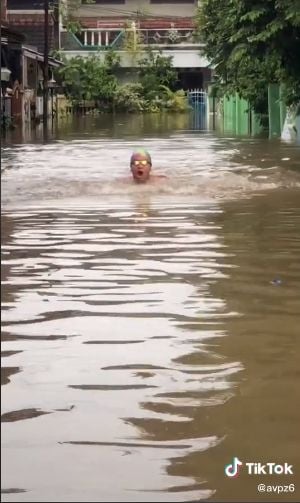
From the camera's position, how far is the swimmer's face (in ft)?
43.1

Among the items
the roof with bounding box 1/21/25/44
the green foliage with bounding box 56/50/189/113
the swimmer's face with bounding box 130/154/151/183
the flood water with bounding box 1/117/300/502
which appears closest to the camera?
the flood water with bounding box 1/117/300/502

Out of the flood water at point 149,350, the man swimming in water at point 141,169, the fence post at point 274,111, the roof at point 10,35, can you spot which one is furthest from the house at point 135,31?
the flood water at point 149,350

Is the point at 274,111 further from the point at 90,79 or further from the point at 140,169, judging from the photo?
the point at 90,79

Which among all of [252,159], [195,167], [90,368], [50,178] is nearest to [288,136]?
[252,159]

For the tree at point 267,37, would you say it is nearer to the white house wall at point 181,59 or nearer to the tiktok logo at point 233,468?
the tiktok logo at point 233,468

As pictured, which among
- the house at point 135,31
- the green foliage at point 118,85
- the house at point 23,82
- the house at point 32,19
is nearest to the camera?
the house at point 23,82

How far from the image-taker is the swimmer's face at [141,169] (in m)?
13.1

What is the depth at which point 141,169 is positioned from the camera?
43.1 feet

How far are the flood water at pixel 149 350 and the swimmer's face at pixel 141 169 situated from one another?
232 cm

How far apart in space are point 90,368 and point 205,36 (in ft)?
83.9

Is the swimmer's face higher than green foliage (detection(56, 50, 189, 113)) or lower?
lower

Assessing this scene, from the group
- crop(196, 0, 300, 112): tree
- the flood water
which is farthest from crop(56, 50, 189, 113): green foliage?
the flood water

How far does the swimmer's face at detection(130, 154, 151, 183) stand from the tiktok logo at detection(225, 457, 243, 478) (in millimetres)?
9742

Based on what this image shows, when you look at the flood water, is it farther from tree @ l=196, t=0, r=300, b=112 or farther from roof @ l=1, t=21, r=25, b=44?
tree @ l=196, t=0, r=300, b=112
